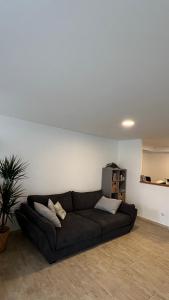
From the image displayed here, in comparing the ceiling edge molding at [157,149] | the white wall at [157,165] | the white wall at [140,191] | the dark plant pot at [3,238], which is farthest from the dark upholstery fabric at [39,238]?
the white wall at [157,165]

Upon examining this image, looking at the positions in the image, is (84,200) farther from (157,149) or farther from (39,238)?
(157,149)

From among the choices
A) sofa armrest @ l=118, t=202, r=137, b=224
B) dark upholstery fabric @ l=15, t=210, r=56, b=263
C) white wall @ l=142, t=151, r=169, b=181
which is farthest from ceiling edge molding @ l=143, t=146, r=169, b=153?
dark upholstery fabric @ l=15, t=210, r=56, b=263

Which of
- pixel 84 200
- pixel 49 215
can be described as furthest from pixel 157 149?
pixel 49 215

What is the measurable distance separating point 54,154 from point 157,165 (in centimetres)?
506

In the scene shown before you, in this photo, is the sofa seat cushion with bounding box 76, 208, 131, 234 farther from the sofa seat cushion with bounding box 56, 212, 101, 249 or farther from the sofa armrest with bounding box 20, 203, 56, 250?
the sofa armrest with bounding box 20, 203, 56, 250

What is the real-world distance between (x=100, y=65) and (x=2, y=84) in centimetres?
114

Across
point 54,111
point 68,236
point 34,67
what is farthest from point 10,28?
point 68,236

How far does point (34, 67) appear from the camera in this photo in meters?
1.45

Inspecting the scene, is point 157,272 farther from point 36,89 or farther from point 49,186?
point 36,89

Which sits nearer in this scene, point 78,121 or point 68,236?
point 68,236

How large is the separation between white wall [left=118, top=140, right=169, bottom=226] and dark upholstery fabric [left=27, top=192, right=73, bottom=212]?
6.72ft

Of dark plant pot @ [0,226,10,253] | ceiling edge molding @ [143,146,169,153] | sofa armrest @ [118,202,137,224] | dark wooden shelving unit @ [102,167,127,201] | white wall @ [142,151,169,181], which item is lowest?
dark plant pot @ [0,226,10,253]

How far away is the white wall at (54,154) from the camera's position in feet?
10.8

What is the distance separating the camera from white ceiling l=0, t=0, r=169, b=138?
35.4 inches
